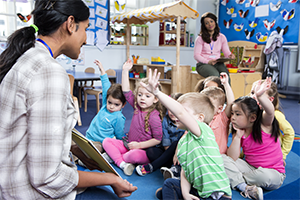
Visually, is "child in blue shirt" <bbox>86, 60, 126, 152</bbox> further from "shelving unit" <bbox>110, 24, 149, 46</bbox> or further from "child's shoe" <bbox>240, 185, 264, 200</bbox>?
"shelving unit" <bbox>110, 24, 149, 46</bbox>

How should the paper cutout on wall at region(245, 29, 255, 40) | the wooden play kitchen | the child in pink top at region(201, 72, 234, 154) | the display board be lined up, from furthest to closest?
the paper cutout on wall at region(245, 29, 255, 40)
the display board
the wooden play kitchen
the child in pink top at region(201, 72, 234, 154)

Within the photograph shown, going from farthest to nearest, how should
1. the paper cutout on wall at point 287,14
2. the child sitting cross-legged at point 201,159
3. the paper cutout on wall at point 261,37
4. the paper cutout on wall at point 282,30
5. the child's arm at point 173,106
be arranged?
the paper cutout on wall at point 261,37
the paper cutout on wall at point 282,30
the paper cutout on wall at point 287,14
the child sitting cross-legged at point 201,159
the child's arm at point 173,106

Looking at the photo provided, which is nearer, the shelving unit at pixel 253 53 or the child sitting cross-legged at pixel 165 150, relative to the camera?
the child sitting cross-legged at pixel 165 150

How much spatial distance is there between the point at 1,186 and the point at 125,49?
5352 millimetres

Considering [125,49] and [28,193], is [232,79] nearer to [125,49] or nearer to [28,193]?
[125,49]

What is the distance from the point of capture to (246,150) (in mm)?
1767

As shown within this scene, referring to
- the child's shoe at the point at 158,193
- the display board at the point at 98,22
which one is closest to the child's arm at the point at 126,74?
the child's shoe at the point at 158,193

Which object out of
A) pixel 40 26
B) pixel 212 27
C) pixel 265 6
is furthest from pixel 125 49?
pixel 40 26

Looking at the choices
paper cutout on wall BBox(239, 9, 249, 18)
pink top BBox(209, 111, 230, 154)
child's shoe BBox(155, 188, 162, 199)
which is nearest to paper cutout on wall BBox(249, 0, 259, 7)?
paper cutout on wall BBox(239, 9, 249, 18)

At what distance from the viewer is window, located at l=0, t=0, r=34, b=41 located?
4.64 metres

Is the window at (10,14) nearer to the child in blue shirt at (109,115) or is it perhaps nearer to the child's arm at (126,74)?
the child in blue shirt at (109,115)

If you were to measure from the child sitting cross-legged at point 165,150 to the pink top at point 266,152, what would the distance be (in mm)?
534

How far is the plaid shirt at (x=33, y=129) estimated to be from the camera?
66cm

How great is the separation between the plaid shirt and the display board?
4.16 meters
